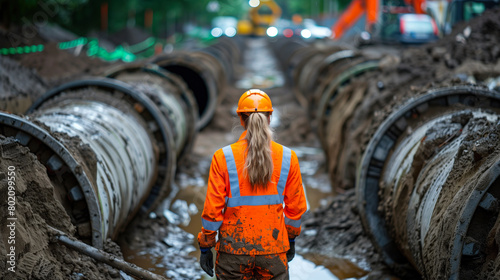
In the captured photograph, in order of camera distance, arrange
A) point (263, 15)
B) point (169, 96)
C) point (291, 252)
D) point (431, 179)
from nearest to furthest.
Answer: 1. point (291, 252)
2. point (431, 179)
3. point (169, 96)
4. point (263, 15)

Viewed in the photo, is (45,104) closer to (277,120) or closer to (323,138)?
(323,138)

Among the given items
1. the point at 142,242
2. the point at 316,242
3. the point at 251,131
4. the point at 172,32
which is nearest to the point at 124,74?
the point at 142,242

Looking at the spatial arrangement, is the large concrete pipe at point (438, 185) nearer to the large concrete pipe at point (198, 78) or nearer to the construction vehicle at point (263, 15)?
the large concrete pipe at point (198, 78)

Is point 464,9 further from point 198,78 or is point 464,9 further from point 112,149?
point 112,149

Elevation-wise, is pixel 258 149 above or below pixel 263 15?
below

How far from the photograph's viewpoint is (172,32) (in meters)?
48.9

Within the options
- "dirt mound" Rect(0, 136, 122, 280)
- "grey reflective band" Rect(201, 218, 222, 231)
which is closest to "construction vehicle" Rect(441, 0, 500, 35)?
"grey reflective band" Rect(201, 218, 222, 231)

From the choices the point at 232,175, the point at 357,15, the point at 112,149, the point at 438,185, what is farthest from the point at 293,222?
the point at 357,15

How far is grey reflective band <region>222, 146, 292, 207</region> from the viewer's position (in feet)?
11.2

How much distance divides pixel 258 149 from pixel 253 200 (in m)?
0.32

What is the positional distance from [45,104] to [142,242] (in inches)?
68.5

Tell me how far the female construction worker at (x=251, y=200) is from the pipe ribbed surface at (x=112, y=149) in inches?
49.6

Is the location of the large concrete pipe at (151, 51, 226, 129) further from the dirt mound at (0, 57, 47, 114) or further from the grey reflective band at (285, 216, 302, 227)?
the grey reflective band at (285, 216, 302, 227)

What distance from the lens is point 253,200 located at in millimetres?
3430
